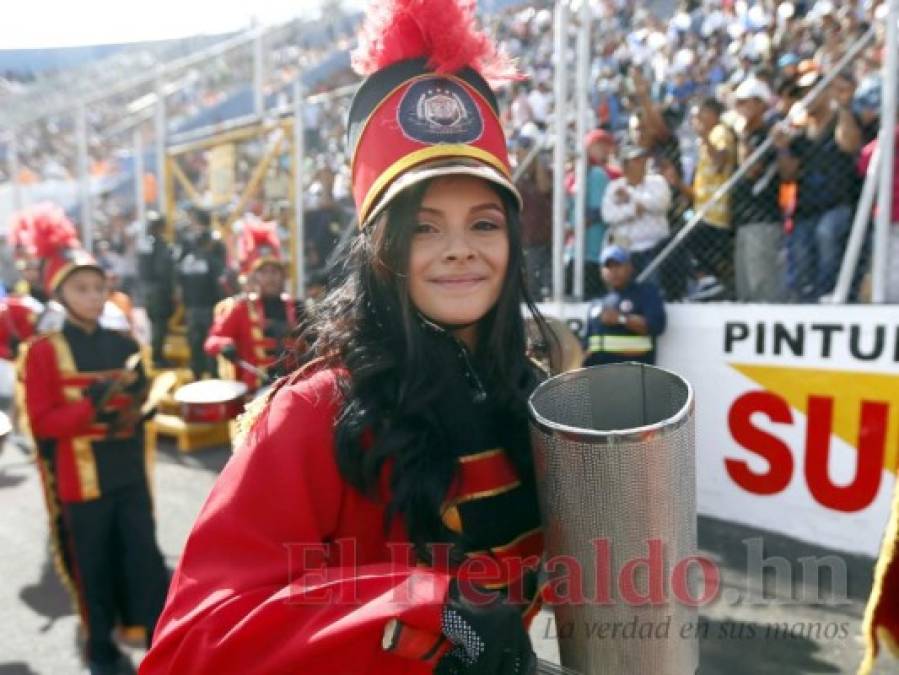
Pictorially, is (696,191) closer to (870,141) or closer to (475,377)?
(870,141)

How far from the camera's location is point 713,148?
16.9 ft

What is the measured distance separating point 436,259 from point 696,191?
14.2 feet

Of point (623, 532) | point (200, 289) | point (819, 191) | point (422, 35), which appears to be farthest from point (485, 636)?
point (200, 289)

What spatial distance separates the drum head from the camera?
3.83 meters

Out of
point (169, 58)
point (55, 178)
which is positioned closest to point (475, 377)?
point (169, 58)

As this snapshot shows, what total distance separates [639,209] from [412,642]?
15.4ft

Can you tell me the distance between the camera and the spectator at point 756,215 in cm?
479

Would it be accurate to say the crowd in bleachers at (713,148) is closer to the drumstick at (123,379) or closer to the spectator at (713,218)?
the spectator at (713,218)

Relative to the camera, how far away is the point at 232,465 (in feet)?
4.11

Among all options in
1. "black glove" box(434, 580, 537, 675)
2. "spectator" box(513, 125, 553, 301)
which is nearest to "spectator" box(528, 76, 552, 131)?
"spectator" box(513, 125, 553, 301)

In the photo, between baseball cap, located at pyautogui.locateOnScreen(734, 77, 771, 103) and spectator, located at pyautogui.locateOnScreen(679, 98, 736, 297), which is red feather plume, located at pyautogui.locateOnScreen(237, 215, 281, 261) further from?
baseball cap, located at pyautogui.locateOnScreen(734, 77, 771, 103)

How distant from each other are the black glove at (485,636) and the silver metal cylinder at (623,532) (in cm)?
18

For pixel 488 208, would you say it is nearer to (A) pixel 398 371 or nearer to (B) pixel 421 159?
(B) pixel 421 159

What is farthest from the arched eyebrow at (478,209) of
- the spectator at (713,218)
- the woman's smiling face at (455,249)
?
the spectator at (713,218)
